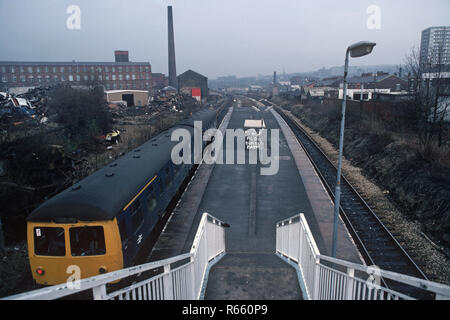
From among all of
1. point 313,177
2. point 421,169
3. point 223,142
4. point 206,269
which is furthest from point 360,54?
point 223,142

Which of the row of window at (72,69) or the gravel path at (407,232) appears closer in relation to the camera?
the gravel path at (407,232)

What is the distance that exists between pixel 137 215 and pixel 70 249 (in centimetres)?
228

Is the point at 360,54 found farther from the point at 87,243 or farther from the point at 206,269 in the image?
the point at 87,243

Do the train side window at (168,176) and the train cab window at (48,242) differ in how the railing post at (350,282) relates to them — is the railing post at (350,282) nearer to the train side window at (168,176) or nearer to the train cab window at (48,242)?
the train cab window at (48,242)

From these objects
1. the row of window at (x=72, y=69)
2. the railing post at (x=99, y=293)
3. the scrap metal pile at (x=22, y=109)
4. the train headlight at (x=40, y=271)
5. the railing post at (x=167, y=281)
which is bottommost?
the train headlight at (x=40, y=271)

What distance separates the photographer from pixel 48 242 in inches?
301

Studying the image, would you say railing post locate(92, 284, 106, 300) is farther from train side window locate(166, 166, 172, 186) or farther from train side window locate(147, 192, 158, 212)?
train side window locate(166, 166, 172, 186)

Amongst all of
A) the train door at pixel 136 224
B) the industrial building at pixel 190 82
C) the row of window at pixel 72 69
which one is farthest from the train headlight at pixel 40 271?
the row of window at pixel 72 69

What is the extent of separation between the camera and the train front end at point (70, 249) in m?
7.54

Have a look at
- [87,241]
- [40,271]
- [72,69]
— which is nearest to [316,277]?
[87,241]

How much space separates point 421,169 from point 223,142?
60.1 feet

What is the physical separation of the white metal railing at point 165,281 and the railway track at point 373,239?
12.4 feet

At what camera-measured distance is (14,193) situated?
13492 mm

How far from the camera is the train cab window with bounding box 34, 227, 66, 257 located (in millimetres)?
7578
